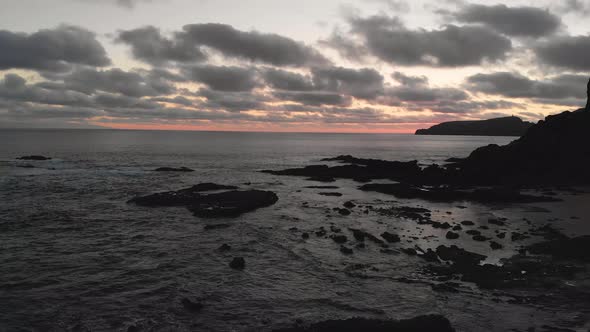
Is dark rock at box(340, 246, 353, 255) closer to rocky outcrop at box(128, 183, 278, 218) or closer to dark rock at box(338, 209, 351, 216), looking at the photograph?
dark rock at box(338, 209, 351, 216)

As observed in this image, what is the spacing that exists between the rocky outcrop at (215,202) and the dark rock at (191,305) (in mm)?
18957

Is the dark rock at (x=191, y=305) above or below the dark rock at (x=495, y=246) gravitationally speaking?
below

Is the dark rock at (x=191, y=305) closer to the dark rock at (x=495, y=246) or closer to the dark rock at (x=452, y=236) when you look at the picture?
the dark rock at (x=452, y=236)

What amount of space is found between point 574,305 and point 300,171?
57.8m

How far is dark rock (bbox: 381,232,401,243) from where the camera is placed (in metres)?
27.6

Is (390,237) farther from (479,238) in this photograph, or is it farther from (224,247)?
(224,247)

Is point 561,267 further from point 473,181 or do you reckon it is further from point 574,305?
→ point 473,181

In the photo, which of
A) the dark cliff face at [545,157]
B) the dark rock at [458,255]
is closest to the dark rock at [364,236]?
the dark rock at [458,255]

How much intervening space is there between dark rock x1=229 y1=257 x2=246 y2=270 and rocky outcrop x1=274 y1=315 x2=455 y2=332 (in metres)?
8.87

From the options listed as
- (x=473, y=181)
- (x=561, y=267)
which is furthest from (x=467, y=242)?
(x=473, y=181)

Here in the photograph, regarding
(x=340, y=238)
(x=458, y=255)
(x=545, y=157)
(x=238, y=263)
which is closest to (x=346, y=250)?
(x=340, y=238)

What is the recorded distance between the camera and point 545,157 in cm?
6059

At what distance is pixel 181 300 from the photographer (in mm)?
18000

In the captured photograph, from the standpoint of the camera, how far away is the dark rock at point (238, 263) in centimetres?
2266
